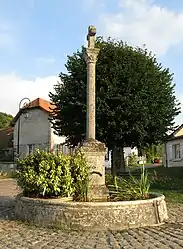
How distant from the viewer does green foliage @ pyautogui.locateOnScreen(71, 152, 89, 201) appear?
31.4 ft

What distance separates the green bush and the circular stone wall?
62cm

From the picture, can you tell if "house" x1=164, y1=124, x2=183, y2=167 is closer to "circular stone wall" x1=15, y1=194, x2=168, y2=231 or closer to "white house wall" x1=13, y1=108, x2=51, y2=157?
"white house wall" x1=13, y1=108, x2=51, y2=157

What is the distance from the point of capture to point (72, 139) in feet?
73.8

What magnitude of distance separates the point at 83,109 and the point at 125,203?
40.1 ft

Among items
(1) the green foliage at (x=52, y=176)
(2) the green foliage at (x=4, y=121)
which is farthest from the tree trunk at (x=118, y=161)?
(2) the green foliage at (x=4, y=121)

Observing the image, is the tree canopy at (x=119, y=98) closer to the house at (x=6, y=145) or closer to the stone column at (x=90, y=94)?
the stone column at (x=90, y=94)

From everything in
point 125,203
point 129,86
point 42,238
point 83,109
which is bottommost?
point 42,238

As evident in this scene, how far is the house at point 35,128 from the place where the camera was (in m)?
36.3

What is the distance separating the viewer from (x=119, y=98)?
20.3 metres

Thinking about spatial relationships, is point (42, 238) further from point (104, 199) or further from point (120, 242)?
point (104, 199)

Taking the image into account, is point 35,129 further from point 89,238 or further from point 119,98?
point 89,238

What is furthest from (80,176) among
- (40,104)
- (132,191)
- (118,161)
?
(40,104)

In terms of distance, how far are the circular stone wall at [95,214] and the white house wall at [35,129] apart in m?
27.7

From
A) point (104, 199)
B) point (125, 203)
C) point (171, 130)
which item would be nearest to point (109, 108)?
point (171, 130)
